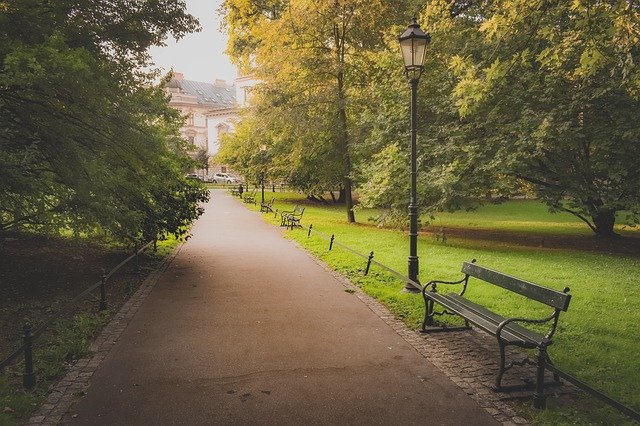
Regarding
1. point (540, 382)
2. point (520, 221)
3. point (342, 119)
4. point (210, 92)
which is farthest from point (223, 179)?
point (540, 382)

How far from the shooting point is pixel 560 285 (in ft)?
30.9

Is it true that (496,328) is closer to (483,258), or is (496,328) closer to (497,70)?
(497,70)

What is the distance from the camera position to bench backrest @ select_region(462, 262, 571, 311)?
4620 mm

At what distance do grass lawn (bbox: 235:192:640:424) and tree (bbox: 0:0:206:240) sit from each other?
490 cm

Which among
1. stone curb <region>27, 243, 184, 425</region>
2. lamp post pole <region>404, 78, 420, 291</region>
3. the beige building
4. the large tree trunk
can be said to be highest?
the beige building

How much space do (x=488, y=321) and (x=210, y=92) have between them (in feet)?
320

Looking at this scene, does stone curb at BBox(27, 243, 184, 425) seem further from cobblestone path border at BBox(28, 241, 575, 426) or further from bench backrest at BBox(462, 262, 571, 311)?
bench backrest at BBox(462, 262, 571, 311)

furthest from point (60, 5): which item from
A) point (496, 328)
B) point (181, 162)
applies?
point (496, 328)

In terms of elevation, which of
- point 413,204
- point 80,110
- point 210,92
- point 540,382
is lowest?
point 540,382

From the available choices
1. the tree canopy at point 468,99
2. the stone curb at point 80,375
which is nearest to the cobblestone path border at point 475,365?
the stone curb at point 80,375

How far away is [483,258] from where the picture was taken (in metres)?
12.6

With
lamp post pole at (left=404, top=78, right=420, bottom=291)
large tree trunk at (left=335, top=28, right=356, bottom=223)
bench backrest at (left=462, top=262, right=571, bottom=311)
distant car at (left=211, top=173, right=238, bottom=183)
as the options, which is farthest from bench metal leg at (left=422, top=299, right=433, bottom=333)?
distant car at (left=211, top=173, right=238, bottom=183)

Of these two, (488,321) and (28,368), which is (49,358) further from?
(488,321)

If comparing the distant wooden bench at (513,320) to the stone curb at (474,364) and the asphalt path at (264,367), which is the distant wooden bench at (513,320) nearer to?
the stone curb at (474,364)
